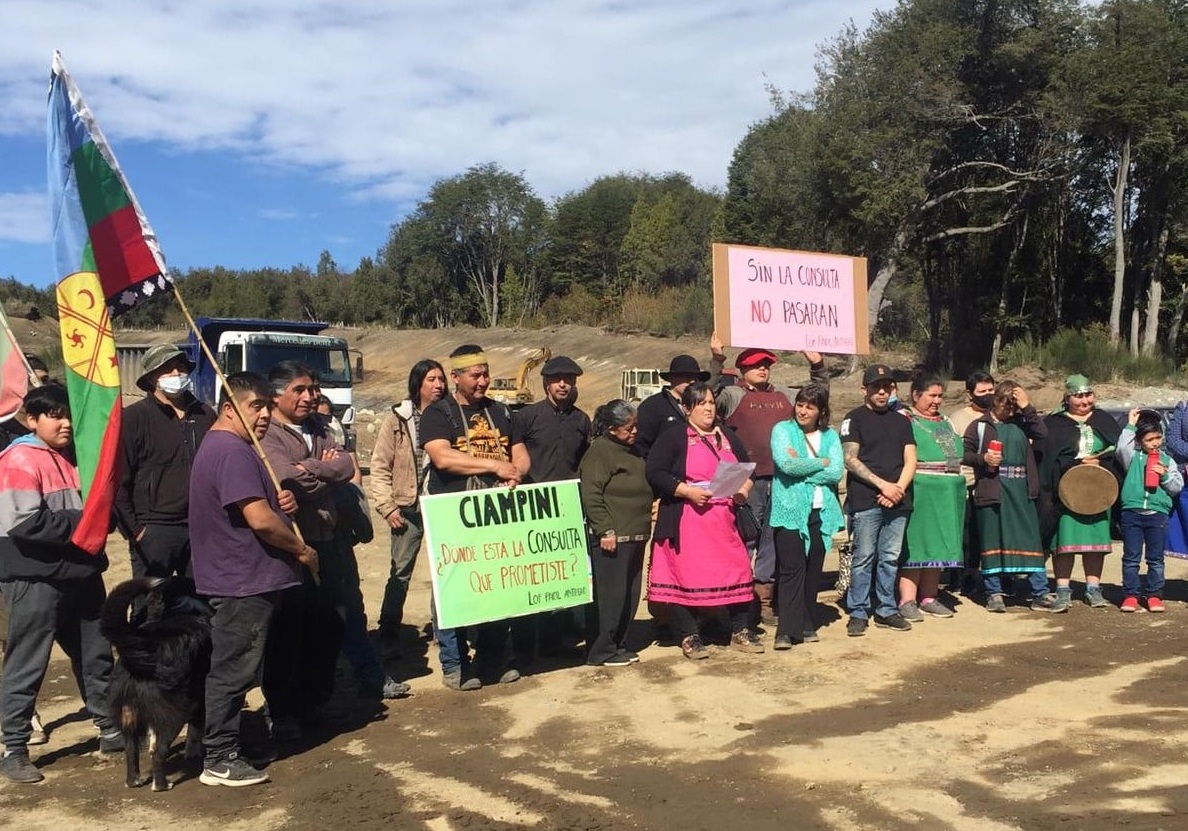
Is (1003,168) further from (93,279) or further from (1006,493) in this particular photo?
(93,279)

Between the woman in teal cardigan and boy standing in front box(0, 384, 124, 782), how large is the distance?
428 cm

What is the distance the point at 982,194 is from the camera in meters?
29.6

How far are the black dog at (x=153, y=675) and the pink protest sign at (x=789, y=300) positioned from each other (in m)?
4.52

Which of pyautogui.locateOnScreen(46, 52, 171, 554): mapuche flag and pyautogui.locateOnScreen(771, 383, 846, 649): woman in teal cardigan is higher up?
pyautogui.locateOnScreen(46, 52, 171, 554): mapuche flag

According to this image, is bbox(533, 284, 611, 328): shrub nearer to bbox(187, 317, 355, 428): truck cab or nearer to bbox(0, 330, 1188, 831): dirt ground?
bbox(187, 317, 355, 428): truck cab

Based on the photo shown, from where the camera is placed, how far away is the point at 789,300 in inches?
328

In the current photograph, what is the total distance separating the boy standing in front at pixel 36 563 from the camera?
4.88 meters

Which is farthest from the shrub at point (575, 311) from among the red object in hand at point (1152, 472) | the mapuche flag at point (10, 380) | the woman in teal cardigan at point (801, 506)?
the mapuche flag at point (10, 380)

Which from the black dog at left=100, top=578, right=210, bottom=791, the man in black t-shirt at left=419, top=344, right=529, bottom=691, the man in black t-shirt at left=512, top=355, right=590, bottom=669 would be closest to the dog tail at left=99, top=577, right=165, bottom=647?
the black dog at left=100, top=578, right=210, bottom=791

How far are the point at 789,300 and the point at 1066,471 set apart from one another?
8.58 feet

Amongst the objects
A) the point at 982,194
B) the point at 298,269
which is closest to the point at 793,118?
the point at 982,194

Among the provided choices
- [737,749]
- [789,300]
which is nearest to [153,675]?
[737,749]

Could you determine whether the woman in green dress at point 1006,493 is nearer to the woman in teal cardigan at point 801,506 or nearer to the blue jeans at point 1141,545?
the blue jeans at point 1141,545

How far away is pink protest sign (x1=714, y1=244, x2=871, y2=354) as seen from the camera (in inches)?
315
